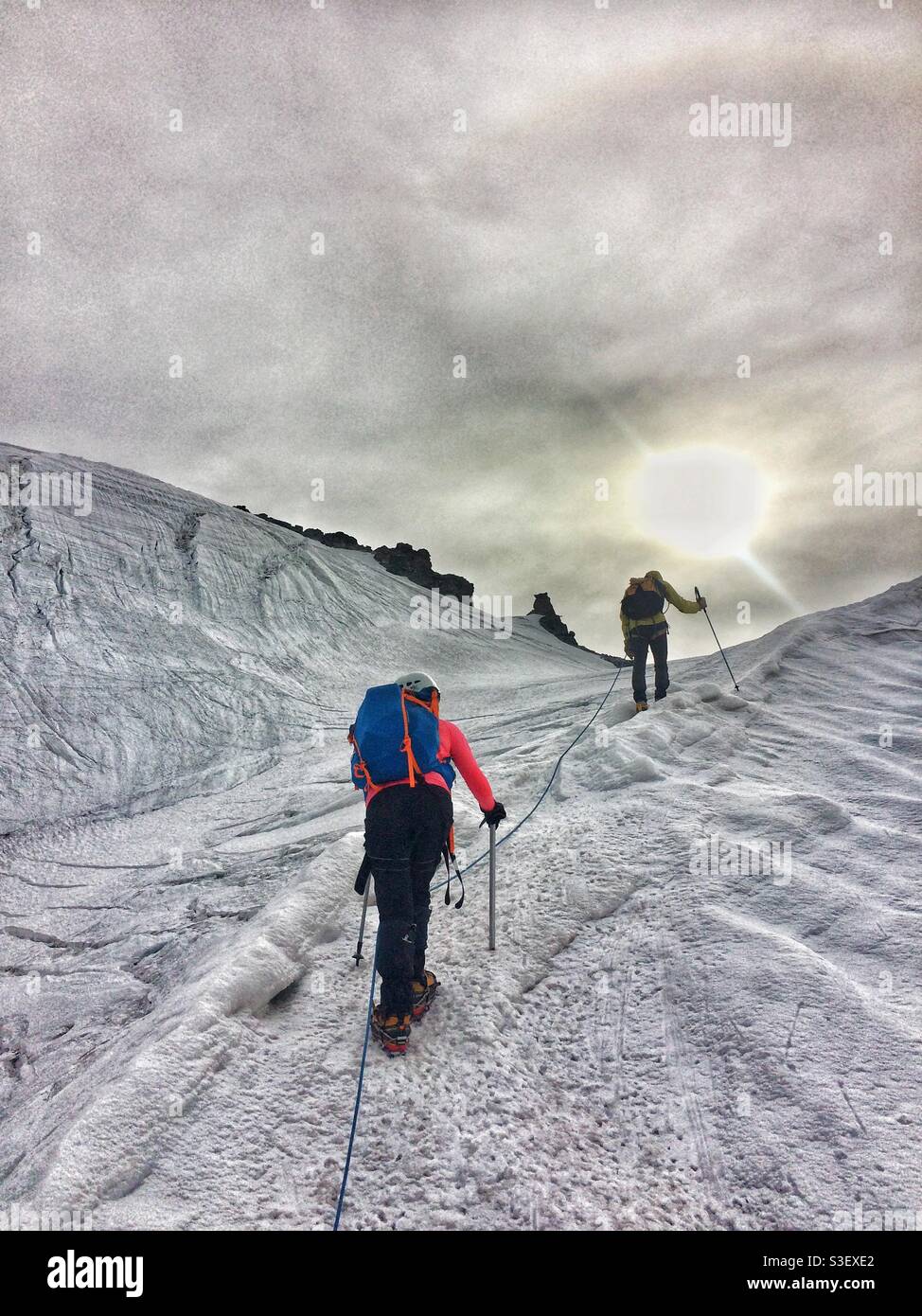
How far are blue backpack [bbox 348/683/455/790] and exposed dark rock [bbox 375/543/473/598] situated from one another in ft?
128

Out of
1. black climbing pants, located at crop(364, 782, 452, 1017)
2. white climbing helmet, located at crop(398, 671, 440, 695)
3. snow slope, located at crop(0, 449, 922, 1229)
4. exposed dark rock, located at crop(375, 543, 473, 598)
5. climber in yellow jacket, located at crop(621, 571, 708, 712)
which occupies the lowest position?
snow slope, located at crop(0, 449, 922, 1229)

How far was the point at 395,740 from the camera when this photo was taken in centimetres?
418

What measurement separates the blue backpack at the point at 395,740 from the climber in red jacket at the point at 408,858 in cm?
5

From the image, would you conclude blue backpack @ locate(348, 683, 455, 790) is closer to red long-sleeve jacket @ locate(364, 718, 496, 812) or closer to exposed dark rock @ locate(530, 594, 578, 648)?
red long-sleeve jacket @ locate(364, 718, 496, 812)

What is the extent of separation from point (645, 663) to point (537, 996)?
7.24m

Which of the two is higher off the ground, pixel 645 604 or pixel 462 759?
pixel 645 604

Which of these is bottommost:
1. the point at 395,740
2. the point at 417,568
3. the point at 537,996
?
the point at 537,996

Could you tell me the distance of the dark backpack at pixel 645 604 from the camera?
10.9 meters

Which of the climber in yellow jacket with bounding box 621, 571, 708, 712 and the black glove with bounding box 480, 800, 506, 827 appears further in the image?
the climber in yellow jacket with bounding box 621, 571, 708, 712

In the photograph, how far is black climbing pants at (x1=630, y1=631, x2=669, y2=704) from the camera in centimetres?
1068

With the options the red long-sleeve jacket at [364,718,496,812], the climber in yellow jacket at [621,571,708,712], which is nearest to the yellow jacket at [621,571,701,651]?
the climber in yellow jacket at [621,571,708,712]

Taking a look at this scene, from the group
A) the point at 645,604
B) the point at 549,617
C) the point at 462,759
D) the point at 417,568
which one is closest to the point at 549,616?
the point at 549,617

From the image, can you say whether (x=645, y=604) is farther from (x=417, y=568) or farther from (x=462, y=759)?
(x=417, y=568)

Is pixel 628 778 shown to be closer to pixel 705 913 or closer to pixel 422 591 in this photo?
pixel 705 913
